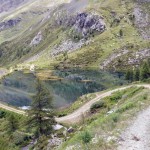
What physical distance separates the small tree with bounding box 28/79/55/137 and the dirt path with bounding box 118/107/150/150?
2711 cm

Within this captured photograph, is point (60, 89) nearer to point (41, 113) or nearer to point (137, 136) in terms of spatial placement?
point (41, 113)

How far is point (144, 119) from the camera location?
116ft

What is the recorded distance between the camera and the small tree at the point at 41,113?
59.7 metres

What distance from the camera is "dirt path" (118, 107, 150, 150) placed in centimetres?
2781

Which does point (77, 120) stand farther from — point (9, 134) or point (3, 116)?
point (3, 116)

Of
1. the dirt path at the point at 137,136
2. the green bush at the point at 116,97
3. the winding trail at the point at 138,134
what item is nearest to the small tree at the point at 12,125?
the green bush at the point at 116,97

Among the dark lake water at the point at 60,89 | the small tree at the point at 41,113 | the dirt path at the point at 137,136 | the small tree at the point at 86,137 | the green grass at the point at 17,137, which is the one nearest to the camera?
the dirt path at the point at 137,136

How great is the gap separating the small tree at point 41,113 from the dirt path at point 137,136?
1067 inches

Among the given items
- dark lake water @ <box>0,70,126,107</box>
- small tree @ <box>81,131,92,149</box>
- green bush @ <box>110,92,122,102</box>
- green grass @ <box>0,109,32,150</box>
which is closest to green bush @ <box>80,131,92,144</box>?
small tree @ <box>81,131,92,149</box>

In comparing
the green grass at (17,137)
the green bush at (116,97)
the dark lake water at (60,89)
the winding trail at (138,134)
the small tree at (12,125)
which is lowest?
the dark lake water at (60,89)

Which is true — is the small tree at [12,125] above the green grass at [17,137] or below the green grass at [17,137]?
above

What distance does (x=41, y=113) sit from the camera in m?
59.7

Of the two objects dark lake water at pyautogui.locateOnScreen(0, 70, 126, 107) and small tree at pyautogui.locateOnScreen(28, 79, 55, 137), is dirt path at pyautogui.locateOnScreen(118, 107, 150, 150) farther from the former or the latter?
dark lake water at pyautogui.locateOnScreen(0, 70, 126, 107)

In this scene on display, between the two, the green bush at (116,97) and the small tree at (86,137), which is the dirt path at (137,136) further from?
the green bush at (116,97)
